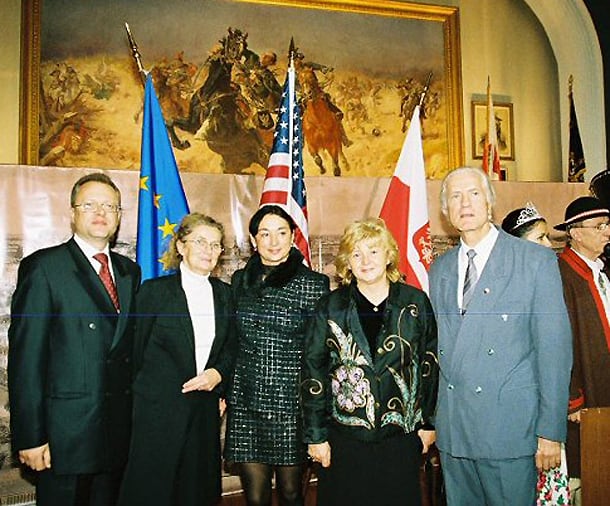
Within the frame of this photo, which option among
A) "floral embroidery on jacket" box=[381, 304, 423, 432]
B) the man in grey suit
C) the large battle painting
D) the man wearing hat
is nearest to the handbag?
the man wearing hat

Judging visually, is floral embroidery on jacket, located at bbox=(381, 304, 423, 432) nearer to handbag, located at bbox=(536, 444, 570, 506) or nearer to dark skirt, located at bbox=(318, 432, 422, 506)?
dark skirt, located at bbox=(318, 432, 422, 506)

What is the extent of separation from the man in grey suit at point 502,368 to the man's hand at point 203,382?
2.86 feet

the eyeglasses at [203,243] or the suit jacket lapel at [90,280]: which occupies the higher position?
the eyeglasses at [203,243]

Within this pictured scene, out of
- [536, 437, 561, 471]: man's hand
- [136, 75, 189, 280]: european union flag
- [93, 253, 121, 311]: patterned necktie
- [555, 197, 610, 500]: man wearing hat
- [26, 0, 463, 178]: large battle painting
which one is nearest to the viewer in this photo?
[536, 437, 561, 471]: man's hand

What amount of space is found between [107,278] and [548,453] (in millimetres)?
1681

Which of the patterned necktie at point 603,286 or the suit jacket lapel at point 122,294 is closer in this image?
the suit jacket lapel at point 122,294

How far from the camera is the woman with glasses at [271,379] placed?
246 cm

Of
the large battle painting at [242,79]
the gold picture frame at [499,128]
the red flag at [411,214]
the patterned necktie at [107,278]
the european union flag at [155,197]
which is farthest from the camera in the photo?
the gold picture frame at [499,128]

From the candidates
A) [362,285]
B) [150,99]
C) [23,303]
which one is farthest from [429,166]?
[23,303]

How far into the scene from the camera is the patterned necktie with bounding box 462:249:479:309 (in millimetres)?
2285

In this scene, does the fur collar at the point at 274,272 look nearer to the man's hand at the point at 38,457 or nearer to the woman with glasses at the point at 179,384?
the woman with glasses at the point at 179,384

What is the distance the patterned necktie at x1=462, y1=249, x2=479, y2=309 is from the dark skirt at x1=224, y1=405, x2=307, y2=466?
79cm

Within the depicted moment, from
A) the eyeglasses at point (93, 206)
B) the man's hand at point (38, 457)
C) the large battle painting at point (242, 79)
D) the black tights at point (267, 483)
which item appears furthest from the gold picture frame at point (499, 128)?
the man's hand at point (38, 457)

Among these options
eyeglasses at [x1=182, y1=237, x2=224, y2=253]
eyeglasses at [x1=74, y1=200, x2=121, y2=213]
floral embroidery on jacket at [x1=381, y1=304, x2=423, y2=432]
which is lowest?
floral embroidery on jacket at [x1=381, y1=304, x2=423, y2=432]
